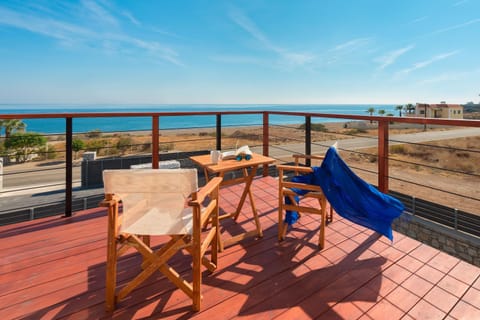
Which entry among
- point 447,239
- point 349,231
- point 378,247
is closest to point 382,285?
point 378,247

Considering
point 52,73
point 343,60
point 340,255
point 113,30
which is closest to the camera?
point 340,255

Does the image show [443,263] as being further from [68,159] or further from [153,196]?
[68,159]

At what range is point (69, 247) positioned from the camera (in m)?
1.89

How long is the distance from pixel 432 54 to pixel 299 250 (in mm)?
26858

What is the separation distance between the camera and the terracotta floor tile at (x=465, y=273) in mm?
Result: 1510

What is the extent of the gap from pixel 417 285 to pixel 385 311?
1.28ft

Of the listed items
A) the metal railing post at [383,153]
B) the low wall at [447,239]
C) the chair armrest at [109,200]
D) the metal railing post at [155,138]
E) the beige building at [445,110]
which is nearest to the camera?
the chair armrest at [109,200]

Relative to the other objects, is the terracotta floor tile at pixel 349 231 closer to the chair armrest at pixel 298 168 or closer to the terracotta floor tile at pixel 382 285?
the terracotta floor tile at pixel 382 285

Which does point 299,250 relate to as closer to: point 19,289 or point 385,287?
point 385,287

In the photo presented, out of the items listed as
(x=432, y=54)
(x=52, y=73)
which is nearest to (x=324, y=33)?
(x=432, y=54)

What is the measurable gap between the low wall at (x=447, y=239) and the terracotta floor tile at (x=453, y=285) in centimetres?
312

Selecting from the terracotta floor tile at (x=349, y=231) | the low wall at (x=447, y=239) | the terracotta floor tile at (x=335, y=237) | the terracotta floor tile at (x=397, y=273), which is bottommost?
the low wall at (x=447, y=239)

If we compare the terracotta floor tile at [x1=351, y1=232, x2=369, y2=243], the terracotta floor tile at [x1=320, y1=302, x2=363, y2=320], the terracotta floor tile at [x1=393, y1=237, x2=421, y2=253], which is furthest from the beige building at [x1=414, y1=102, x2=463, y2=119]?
the terracotta floor tile at [x1=320, y1=302, x2=363, y2=320]

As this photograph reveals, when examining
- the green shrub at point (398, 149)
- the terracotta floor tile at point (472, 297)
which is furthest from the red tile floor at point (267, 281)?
the green shrub at point (398, 149)
